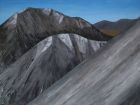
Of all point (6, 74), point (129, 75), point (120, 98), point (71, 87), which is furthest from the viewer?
point (6, 74)

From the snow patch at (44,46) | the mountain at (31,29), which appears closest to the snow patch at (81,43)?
the snow patch at (44,46)

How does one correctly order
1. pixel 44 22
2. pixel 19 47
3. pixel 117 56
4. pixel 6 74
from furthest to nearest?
pixel 44 22 → pixel 19 47 → pixel 6 74 → pixel 117 56

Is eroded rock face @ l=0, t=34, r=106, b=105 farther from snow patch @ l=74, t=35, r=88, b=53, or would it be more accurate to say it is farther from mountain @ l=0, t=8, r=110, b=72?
mountain @ l=0, t=8, r=110, b=72

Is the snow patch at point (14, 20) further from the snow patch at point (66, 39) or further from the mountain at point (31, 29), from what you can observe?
the snow patch at point (66, 39)

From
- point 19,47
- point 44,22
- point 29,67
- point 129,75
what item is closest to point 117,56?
point 129,75

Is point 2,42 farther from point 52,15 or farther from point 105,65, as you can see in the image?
point 105,65

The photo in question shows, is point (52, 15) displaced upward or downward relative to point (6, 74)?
upward
